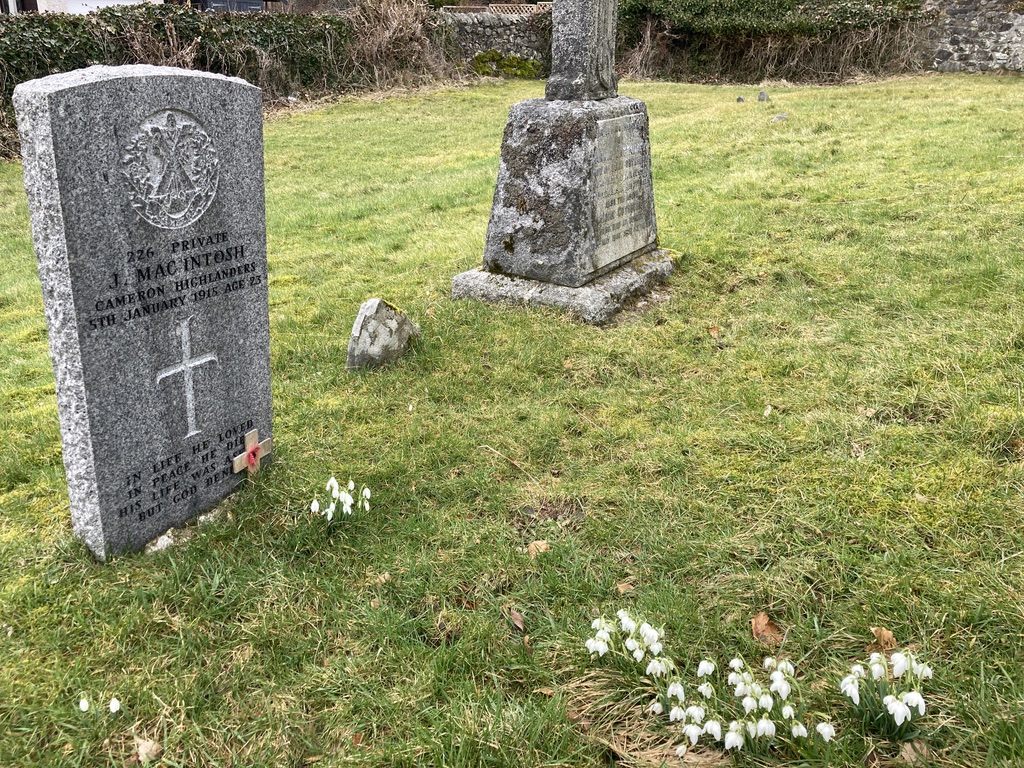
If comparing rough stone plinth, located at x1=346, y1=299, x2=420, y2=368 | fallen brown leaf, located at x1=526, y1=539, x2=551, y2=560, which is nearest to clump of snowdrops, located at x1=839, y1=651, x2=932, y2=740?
fallen brown leaf, located at x1=526, y1=539, x2=551, y2=560

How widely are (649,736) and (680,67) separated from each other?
2200 centimetres

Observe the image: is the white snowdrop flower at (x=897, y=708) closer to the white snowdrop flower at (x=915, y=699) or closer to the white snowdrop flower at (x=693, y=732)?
the white snowdrop flower at (x=915, y=699)

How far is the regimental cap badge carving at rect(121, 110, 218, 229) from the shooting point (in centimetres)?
278

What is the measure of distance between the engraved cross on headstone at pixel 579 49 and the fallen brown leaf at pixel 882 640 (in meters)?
4.33

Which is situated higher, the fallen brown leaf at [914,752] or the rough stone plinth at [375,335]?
the rough stone plinth at [375,335]

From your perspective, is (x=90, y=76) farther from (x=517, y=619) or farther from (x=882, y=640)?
(x=882, y=640)

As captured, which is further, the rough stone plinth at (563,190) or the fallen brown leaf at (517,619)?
the rough stone plinth at (563,190)

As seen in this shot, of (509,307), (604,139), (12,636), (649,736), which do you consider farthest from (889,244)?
(12,636)

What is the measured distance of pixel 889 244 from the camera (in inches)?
259

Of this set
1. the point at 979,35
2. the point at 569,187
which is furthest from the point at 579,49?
the point at 979,35

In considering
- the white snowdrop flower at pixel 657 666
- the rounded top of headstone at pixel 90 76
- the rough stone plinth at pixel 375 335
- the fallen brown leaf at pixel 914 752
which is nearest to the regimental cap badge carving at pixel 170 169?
the rounded top of headstone at pixel 90 76

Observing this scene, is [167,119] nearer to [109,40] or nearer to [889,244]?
[889,244]

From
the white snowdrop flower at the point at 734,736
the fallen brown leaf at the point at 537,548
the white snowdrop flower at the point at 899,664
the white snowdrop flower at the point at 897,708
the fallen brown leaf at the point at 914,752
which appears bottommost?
the fallen brown leaf at the point at 537,548

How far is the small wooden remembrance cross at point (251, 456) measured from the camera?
3464 mm
